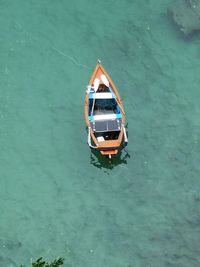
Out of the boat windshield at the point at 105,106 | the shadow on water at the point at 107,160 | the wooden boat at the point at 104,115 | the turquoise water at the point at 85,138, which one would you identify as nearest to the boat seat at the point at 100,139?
the wooden boat at the point at 104,115

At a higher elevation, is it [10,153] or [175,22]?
[175,22]

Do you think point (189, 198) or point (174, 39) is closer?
point (189, 198)

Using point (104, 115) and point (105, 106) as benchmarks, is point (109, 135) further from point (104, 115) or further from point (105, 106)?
point (105, 106)

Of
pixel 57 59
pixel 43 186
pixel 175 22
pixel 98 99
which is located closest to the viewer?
pixel 43 186

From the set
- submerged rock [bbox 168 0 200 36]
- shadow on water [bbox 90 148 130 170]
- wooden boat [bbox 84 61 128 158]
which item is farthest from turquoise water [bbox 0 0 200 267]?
wooden boat [bbox 84 61 128 158]

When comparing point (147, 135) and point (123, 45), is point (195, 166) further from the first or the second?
point (123, 45)

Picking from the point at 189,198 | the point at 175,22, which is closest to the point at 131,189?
the point at 189,198
